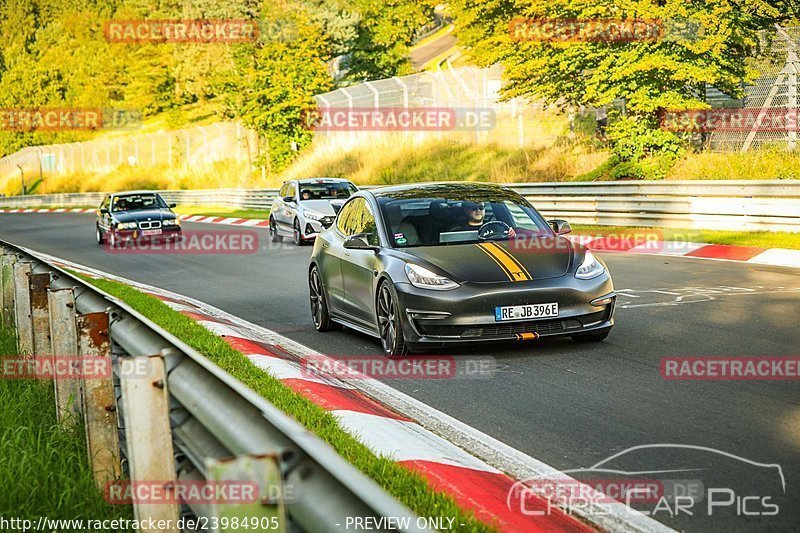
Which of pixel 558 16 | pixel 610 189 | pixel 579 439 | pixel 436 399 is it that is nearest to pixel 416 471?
pixel 579 439

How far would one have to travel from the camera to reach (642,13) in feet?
76.2

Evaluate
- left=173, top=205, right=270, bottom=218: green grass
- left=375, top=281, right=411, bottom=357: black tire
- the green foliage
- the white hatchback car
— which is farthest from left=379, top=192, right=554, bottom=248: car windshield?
left=173, top=205, right=270, bottom=218: green grass

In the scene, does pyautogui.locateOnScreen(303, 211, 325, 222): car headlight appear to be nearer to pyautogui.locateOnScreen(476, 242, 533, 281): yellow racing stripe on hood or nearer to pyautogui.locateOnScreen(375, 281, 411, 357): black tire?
pyautogui.locateOnScreen(375, 281, 411, 357): black tire

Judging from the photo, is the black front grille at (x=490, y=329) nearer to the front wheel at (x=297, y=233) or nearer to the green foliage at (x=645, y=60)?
the green foliage at (x=645, y=60)

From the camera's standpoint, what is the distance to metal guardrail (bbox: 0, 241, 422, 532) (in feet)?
8.40

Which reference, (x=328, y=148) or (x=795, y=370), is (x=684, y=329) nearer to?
(x=795, y=370)

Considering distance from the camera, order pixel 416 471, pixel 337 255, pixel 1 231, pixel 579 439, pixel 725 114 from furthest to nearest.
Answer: pixel 1 231 < pixel 725 114 < pixel 337 255 < pixel 579 439 < pixel 416 471

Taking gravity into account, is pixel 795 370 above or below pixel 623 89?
below

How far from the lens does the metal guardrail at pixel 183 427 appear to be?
2561 mm

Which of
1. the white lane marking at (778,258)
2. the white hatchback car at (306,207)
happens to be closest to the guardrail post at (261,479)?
the white lane marking at (778,258)

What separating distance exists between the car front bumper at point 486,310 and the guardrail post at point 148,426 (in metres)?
5.56

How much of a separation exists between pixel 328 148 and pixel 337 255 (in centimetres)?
3680

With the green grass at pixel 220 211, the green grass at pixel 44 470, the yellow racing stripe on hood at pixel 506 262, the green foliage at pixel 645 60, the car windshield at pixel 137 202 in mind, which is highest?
the green foliage at pixel 645 60

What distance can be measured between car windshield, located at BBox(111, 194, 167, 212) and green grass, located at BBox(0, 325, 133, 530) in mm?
22412
